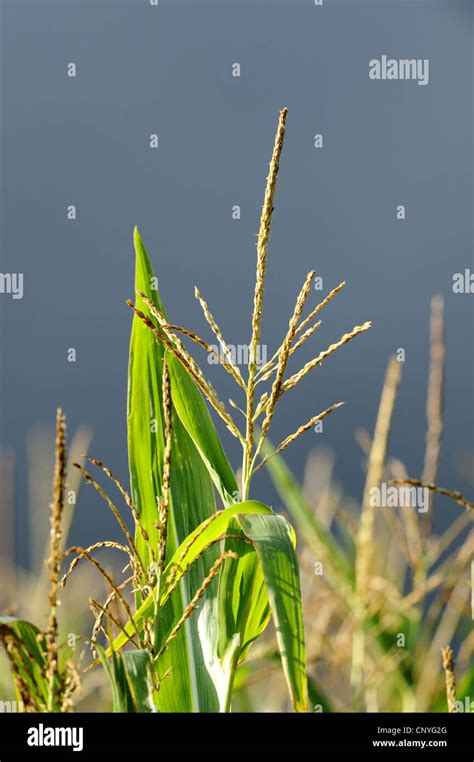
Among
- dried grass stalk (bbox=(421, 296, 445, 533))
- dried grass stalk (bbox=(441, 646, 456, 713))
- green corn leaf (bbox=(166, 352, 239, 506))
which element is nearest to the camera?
dried grass stalk (bbox=(441, 646, 456, 713))

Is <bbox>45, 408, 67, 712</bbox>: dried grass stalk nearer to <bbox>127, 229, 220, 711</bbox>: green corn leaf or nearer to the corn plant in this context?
the corn plant

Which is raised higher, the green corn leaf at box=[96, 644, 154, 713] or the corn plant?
the corn plant

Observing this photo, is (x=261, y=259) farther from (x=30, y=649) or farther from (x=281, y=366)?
(x=30, y=649)

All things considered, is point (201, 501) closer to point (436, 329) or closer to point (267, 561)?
point (267, 561)

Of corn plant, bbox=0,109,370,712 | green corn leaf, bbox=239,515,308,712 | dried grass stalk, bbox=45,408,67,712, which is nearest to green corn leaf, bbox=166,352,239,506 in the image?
corn plant, bbox=0,109,370,712

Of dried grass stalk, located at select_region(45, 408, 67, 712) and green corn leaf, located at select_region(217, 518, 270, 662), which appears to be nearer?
dried grass stalk, located at select_region(45, 408, 67, 712)

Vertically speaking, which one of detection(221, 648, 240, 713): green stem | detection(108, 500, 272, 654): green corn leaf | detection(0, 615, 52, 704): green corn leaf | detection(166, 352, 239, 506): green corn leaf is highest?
detection(166, 352, 239, 506): green corn leaf

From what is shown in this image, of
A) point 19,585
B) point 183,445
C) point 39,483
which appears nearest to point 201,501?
point 183,445
